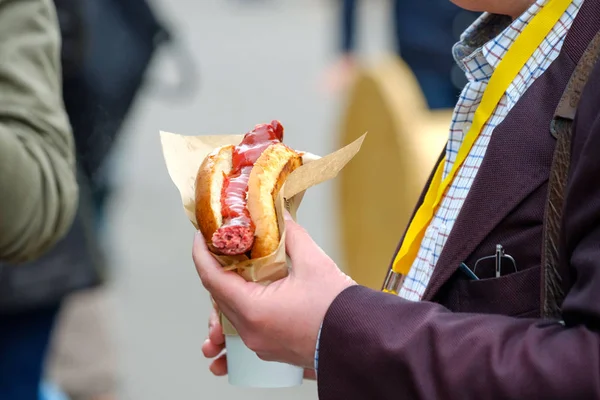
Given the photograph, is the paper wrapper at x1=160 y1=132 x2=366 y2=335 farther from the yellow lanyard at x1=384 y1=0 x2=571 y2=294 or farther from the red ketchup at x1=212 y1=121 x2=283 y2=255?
the yellow lanyard at x1=384 y1=0 x2=571 y2=294

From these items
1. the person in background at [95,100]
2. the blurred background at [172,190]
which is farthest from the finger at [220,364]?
the person in background at [95,100]

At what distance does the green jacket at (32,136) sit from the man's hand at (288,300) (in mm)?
675

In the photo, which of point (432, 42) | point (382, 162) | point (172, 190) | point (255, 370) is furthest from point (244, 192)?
point (172, 190)

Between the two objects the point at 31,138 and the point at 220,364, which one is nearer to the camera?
the point at 220,364

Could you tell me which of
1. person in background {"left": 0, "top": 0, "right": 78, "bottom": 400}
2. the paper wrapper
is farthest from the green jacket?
the paper wrapper

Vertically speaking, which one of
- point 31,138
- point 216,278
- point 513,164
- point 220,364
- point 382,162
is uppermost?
point 513,164

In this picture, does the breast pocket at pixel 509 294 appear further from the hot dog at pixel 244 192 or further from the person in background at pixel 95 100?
the person in background at pixel 95 100

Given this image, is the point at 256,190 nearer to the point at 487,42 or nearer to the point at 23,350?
the point at 487,42

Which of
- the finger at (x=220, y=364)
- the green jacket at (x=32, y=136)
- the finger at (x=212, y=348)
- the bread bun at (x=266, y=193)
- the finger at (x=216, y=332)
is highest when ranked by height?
the bread bun at (x=266, y=193)

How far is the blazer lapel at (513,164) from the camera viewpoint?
145 centimetres

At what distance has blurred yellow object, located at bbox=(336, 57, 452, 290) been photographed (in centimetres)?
380

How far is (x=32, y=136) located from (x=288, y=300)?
0.90m

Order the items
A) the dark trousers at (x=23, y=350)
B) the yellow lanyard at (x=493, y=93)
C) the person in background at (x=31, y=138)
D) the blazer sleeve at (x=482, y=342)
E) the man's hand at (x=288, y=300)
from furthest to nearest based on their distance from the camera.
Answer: the dark trousers at (x=23, y=350) < the person in background at (x=31, y=138) < the yellow lanyard at (x=493, y=93) < the man's hand at (x=288, y=300) < the blazer sleeve at (x=482, y=342)

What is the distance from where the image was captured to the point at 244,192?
5.06 ft
